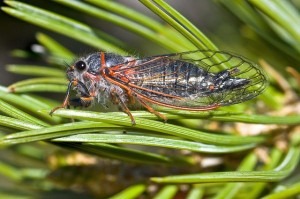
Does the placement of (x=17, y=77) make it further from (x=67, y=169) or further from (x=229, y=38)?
(x=67, y=169)

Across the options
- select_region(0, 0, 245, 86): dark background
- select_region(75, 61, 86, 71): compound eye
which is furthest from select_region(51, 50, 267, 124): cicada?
select_region(0, 0, 245, 86): dark background

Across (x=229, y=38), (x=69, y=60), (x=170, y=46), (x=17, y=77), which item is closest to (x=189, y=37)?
(x=170, y=46)

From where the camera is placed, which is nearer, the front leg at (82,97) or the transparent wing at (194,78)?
the transparent wing at (194,78)

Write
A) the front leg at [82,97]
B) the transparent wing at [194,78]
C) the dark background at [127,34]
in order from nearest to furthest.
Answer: the transparent wing at [194,78], the front leg at [82,97], the dark background at [127,34]

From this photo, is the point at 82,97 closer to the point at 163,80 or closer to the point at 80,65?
→ the point at 80,65

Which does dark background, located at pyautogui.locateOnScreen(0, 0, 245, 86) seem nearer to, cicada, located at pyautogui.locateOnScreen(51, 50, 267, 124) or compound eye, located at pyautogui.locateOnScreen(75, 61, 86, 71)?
cicada, located at pyautogui.locateOnScreen(51, 50, 267, 124)

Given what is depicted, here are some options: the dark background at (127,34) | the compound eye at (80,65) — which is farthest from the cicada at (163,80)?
the dark background at (127,34)

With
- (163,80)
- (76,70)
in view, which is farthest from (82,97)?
(163,80)

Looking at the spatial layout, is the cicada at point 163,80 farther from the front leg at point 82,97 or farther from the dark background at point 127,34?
the dark background at point 127,34
